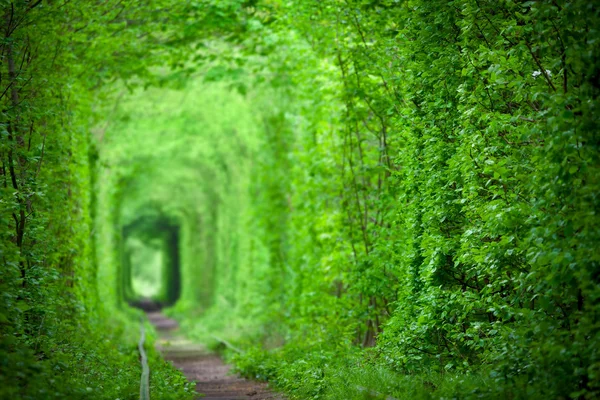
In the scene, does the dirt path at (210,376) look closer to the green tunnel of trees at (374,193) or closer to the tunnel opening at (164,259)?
the green tunnel of trees at (374,193)

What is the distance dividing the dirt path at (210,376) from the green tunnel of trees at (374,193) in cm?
42

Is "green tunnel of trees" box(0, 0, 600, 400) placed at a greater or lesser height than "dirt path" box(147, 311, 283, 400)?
greater

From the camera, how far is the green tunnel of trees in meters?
6.16

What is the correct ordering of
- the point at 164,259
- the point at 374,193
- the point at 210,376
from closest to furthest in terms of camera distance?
the point at 374,193 → the point at 210,376 → the point at 164,259

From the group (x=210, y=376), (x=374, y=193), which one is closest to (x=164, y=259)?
(x=210, y=376)

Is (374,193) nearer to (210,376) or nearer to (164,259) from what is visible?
(210,376)

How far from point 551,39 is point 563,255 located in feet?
7.05

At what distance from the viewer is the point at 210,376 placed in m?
13.9

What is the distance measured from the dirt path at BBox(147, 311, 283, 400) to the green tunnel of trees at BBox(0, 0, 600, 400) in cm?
42

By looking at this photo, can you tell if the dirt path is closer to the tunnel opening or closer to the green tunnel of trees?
the green tunnel of trees

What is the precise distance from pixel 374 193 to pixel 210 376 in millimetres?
5082

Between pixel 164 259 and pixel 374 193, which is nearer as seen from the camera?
pixel 374 193

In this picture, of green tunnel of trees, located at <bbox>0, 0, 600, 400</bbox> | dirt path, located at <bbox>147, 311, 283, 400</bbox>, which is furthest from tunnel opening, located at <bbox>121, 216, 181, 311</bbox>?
green tunnel of trees, located at <bbox>0, 0, 600, 400</bbox>

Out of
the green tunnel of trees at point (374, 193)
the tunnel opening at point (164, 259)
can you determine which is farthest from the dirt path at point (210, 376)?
the tunnel opening at point (164, 259)
